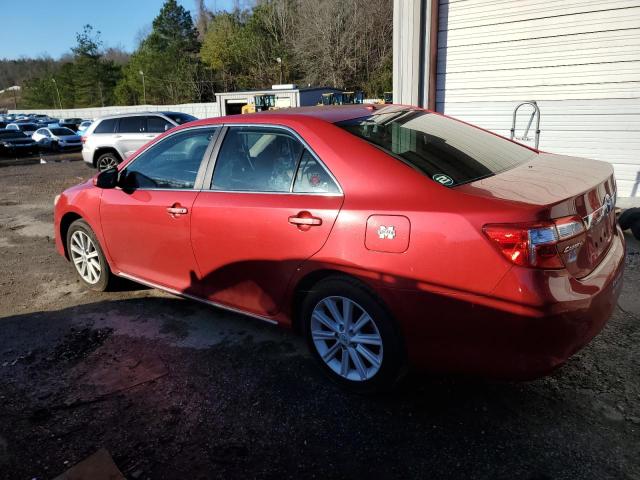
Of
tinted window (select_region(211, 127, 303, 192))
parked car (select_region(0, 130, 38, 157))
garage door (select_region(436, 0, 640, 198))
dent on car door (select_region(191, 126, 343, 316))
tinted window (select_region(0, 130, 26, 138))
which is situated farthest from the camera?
tinted window (select_region(0, 130, 26, 138))

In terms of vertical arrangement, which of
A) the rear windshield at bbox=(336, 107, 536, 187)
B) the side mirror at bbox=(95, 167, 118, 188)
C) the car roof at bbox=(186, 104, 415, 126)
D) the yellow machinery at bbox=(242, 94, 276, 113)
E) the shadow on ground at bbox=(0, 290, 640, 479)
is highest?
the yellow machinery at bbox=(242, 94, 276, 113)

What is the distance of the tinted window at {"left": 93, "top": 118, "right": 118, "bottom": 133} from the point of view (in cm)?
1342

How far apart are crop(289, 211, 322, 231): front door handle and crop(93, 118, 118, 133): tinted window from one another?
12042mm

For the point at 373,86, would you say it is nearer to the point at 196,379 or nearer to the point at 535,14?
the point at 535,14

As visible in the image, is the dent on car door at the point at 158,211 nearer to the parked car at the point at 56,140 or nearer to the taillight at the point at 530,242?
the taillight at the point at 530,242

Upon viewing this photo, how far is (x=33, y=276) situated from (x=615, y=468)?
549 centimetres

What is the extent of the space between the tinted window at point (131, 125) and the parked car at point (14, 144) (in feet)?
46.8

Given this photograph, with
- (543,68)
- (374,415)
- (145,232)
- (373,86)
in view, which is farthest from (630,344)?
(373,86)

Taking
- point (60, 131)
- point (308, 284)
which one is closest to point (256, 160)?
point (308, 284)

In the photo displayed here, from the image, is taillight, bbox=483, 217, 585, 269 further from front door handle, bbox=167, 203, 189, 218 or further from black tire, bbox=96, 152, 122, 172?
black tire, bbox=96, 152, 122, 172

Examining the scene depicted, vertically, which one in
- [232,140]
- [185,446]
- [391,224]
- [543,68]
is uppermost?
[543,68]

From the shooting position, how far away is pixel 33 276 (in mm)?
5410

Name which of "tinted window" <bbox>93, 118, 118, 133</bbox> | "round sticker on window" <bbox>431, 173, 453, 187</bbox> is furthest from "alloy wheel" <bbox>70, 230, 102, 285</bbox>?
"tinted window" <bbox>93, 118, 118, 133</bbox>

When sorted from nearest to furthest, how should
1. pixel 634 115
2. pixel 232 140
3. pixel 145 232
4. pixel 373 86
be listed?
pixel 232 140
pixel 145 232
pixel 634 115
pixel 373 86
